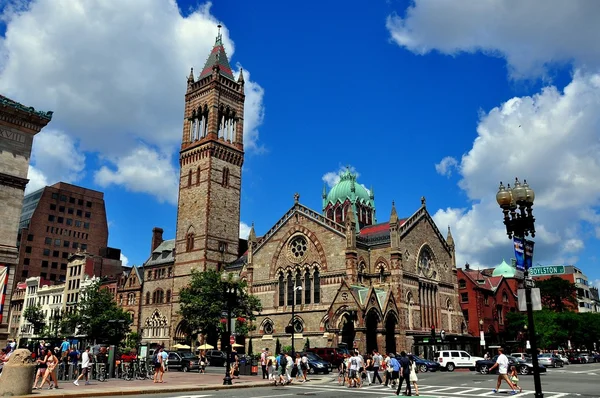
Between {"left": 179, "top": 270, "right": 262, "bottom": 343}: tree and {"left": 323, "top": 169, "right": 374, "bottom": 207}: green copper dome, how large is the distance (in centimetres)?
3619

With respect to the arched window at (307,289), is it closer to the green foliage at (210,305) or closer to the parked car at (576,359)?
the green foliage at (210,305)

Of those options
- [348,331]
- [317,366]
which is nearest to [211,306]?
[348,331]

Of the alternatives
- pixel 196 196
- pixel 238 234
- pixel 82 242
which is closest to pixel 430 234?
pixel 238 234

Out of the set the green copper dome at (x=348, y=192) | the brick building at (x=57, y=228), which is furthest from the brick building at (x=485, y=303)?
the brick building at (x=57, y=228)

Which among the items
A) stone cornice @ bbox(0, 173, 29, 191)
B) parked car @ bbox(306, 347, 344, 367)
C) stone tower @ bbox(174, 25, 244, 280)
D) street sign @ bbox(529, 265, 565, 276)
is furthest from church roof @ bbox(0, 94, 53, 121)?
street sign @ bbox(529, 265, 565, 276)

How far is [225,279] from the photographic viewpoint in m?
30.6

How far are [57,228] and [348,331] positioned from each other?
86.3 m

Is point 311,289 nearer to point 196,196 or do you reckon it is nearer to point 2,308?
point 196,196

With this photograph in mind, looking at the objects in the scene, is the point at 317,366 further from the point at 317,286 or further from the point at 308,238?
the point at 308,238

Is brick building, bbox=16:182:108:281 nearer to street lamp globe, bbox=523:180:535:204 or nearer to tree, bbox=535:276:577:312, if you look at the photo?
tree, bbox=535:276:577:312

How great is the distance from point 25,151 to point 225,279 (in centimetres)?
1595

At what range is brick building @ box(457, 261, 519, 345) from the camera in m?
73.1

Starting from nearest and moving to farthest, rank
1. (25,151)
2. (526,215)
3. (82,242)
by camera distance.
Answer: (526,215) → (25,151) → (82,242)

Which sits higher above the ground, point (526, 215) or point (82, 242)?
point (82, 242)
